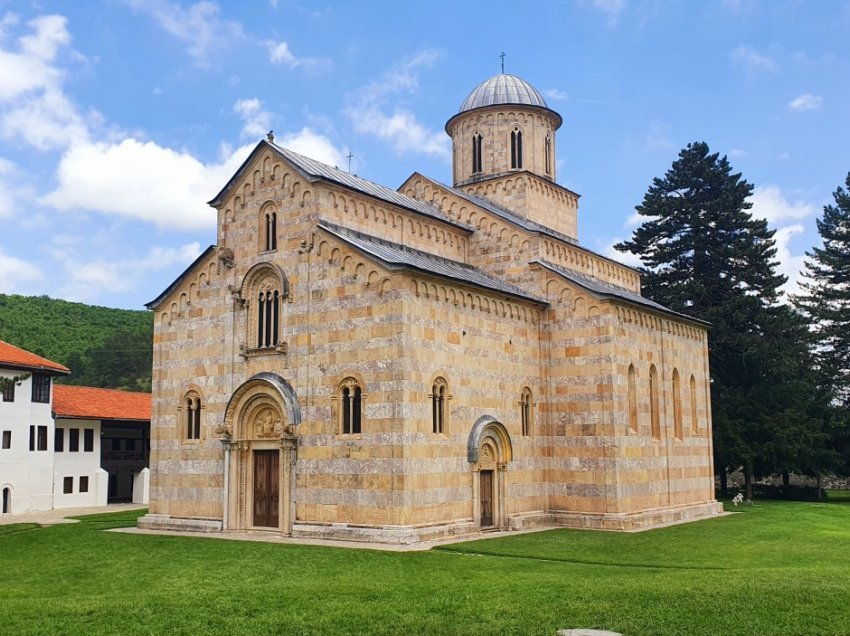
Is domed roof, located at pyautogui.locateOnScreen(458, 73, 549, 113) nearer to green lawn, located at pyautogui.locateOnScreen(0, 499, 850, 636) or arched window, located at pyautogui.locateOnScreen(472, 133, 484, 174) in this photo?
arched window, located at pyautogui.locateOnScreen(472, 133, 484, 174)

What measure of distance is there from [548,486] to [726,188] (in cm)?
2461

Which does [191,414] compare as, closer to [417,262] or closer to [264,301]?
[264,301]

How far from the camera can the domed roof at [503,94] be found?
3550cm

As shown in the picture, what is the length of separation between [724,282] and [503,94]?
1670cm

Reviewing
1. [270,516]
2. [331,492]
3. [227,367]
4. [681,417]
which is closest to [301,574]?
[331,492]

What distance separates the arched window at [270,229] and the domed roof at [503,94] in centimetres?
1259

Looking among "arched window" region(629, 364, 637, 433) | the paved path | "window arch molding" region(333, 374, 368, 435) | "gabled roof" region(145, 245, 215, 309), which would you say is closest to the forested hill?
the paved path

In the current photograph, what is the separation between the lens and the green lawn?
1227 cm

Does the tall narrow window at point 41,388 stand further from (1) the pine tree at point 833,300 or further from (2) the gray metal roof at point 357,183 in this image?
(1) the pine tree at point 833,300

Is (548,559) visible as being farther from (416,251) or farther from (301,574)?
(416,251)

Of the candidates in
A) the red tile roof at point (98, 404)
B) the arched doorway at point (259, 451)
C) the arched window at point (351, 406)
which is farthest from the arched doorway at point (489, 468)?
the red tile roof at point (98, 404)

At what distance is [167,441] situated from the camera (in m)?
27.5

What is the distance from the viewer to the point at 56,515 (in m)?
37.2

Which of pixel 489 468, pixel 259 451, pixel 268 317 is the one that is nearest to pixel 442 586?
pixel 489 468
